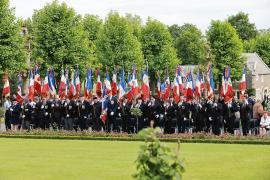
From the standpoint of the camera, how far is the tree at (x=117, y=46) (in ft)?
236

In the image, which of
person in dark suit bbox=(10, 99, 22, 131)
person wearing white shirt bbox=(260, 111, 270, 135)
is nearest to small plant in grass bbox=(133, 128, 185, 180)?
person wearing white shirt bbox=(260, 111, 270, 135)

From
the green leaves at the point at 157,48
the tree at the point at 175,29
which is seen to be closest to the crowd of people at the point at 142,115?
the green leaves at the point at 157,48

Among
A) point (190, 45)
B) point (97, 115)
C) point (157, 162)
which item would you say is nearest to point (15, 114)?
point (97, 115)

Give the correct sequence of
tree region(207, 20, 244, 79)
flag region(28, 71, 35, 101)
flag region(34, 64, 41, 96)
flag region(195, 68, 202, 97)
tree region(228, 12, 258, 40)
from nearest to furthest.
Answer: flag region(195, 68, 202, 97) < flag region(28, 71, 35, 101) < flag region(34, 64, 41, 96) < tree region(207, 20, 244, 79) < tree region(228, 12, 258, 40)

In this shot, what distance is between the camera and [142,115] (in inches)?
1294

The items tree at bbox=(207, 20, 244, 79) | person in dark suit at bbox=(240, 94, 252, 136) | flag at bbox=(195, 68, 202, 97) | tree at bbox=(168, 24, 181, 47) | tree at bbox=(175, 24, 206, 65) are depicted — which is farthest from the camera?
tree at bbox=(168, 24, 181, 47)

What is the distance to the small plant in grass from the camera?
7.96m

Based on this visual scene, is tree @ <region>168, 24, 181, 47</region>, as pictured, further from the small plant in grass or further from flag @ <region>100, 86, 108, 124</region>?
the small plant in grass

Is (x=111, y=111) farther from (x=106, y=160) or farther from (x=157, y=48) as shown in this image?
(x=157, y=48)

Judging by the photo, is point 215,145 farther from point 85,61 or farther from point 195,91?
point 85,61

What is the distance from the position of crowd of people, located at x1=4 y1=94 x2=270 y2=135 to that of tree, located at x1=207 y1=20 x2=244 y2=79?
47120 millimetres

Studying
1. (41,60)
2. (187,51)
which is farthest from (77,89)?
(187,51)

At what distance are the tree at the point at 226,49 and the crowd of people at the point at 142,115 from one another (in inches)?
1855

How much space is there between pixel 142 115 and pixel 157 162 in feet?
81.6
